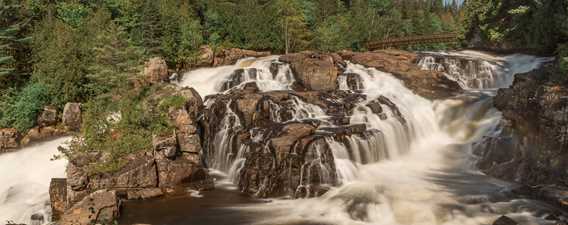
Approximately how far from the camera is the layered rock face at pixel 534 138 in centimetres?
1972

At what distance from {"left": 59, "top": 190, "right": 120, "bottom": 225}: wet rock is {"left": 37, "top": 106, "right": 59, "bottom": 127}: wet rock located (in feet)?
46.2

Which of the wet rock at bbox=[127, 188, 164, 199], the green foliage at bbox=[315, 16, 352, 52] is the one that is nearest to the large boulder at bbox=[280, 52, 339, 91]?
the wet rock at bbox=[127, 188, 164, 199]

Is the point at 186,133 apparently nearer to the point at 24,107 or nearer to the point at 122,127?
the point at 122,127

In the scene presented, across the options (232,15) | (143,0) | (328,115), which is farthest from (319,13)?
(328,115)

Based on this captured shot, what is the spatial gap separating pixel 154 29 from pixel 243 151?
71.6 ft

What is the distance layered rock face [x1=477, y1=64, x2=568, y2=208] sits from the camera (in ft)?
64.7

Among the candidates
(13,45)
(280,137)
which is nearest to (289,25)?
(13,45)

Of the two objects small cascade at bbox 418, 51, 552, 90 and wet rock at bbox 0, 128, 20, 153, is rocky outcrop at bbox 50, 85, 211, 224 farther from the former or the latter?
small cascade at bbox 418, 51, 552, 90

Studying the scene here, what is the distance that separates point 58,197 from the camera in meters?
19.6

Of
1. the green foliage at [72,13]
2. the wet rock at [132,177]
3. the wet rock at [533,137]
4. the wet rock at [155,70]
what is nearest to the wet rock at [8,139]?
the wet rock at [155,70]

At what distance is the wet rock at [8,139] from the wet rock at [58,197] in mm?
9757

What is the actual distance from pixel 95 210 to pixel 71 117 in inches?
537

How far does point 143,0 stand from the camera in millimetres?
44094

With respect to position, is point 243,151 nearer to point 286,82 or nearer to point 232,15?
point 286,82
